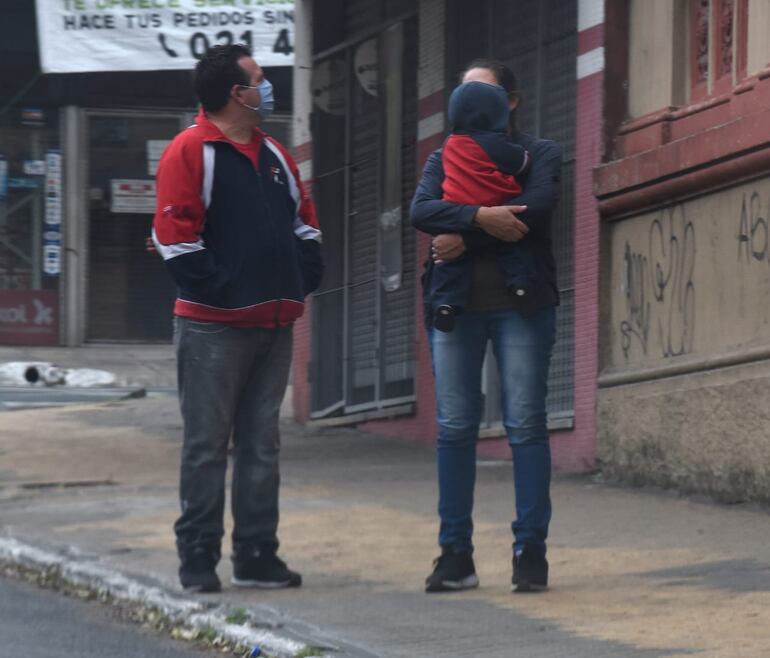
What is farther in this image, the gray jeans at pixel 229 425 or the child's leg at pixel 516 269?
the gray jeans at pixel 229 425

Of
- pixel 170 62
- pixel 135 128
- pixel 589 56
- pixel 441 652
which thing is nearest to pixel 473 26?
pixel 589 56

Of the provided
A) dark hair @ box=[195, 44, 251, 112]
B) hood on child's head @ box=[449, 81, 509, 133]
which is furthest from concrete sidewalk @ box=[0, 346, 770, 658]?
dark hair @ box=[195, 44, 251, 112]

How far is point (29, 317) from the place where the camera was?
22.5 metres

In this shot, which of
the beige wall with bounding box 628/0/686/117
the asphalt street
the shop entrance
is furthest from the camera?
the shop entrance

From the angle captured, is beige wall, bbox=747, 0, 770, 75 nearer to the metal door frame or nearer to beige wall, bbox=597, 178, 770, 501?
beige wall, bbox=597, 178, 770, 501

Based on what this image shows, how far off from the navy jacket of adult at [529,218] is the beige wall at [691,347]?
2.49 meters

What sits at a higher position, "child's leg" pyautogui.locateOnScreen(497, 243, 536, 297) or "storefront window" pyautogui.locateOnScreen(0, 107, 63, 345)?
"storefront window" pyautogui.locateOnScreen(0, 107, 63, 345)

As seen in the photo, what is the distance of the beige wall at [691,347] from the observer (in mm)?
8688

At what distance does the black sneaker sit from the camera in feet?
21.1

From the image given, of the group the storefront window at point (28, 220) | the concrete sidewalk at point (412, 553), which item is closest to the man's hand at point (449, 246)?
the concrete sidewalk at point (412, 553)

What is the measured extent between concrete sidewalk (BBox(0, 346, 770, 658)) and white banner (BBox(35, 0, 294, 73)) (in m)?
9.67

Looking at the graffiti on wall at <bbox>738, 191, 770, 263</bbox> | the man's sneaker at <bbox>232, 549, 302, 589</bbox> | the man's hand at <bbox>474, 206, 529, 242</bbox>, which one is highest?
the graffiti on wall at <bbox>738, 191, 770, 263</bbox>

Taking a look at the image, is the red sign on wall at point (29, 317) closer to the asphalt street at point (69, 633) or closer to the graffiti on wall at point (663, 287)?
the graffiti on wall at point (663, 287)

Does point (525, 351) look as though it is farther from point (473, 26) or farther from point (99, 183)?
point (99, 183)
